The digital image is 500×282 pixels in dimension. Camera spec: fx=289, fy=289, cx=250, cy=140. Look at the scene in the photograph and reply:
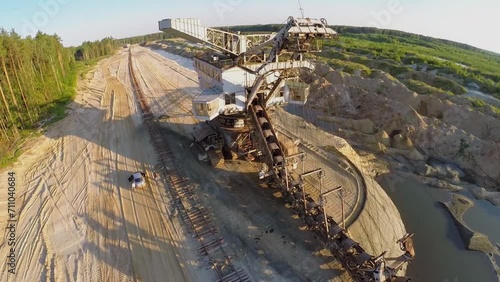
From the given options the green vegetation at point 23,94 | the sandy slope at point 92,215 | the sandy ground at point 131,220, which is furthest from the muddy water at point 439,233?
the green vegetation at point 23,94

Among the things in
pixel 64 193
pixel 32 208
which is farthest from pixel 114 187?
pixel 32 208

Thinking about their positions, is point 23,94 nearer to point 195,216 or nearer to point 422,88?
point 195,216

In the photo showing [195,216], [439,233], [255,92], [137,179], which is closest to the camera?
[195,216]

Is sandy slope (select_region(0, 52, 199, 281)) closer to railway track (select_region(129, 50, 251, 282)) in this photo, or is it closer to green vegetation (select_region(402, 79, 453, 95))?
railway track (select_region(129, 50, 251, 282))

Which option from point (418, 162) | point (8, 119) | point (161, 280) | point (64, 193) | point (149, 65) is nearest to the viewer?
point (161, 280)

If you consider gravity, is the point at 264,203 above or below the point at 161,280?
above

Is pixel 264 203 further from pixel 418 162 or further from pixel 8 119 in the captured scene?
pixel 8 119

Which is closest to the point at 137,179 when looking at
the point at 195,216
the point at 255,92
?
the point at 195,216
